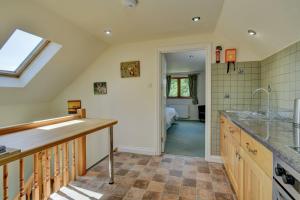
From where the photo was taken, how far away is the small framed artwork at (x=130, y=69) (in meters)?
3.37

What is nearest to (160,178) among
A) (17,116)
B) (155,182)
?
(155,182)

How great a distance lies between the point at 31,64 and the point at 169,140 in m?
3.41

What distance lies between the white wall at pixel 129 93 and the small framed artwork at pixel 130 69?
83 millimetres

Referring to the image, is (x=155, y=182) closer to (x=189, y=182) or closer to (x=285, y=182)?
(x=189, y=182)

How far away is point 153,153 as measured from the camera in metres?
3.32

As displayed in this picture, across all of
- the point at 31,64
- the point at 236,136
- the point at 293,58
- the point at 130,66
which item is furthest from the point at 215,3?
the point at 31,64

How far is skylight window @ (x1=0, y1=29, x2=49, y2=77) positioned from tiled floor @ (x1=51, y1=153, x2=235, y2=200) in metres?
2.14

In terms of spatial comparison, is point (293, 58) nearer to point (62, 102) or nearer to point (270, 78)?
point (270, 78)

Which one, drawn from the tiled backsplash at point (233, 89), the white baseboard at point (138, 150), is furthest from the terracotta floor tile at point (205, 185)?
the white baseboard at point (138, 150)

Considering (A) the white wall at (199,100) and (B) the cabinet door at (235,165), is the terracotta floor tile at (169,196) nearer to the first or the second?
(B) the cabinet door at (235,165)

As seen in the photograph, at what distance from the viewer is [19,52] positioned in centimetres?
273

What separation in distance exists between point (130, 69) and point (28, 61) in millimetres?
1773

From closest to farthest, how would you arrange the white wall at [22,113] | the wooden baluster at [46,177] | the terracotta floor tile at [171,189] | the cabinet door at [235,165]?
the cabinet door at [235,165] < the wooden baluster at [46,177] < the terracotta floor tile at [171,189] < the white wall at [22,113]

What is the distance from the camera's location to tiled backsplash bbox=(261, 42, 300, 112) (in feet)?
5.87
